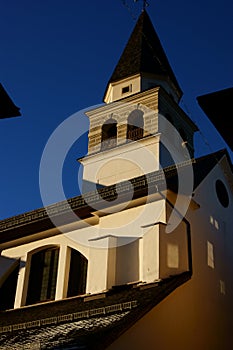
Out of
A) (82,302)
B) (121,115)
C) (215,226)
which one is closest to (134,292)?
(82,302)

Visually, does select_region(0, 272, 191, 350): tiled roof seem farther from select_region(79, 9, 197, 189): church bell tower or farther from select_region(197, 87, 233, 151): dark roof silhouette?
select_region(79, 9, 197, 189): church bell tower

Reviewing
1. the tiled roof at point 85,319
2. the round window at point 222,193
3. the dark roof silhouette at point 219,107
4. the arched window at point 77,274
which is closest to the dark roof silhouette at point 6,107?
the dark roof silhouette at point 219,107

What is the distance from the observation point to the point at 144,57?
27422 millimetres

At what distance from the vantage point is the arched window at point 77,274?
48.3 ft

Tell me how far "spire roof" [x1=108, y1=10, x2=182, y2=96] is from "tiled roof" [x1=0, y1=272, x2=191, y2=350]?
14.4 meters

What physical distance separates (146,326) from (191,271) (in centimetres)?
265

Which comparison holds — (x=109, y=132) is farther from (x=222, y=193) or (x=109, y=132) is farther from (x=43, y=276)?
(x=43, y=276)

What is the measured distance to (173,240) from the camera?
13.6 metres

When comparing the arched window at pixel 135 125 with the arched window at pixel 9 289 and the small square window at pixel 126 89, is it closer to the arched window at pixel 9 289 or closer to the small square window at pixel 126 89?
the small square window at pixel 126 89

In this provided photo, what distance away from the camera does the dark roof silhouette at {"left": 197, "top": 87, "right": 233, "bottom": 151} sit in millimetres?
7996

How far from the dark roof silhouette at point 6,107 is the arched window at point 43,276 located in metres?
6.11

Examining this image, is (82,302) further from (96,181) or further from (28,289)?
(96,181)

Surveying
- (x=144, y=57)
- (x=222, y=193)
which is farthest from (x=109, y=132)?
(x=222, y=193)

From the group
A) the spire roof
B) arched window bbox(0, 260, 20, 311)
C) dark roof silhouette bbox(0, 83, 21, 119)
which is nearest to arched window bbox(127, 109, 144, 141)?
the spire roof
